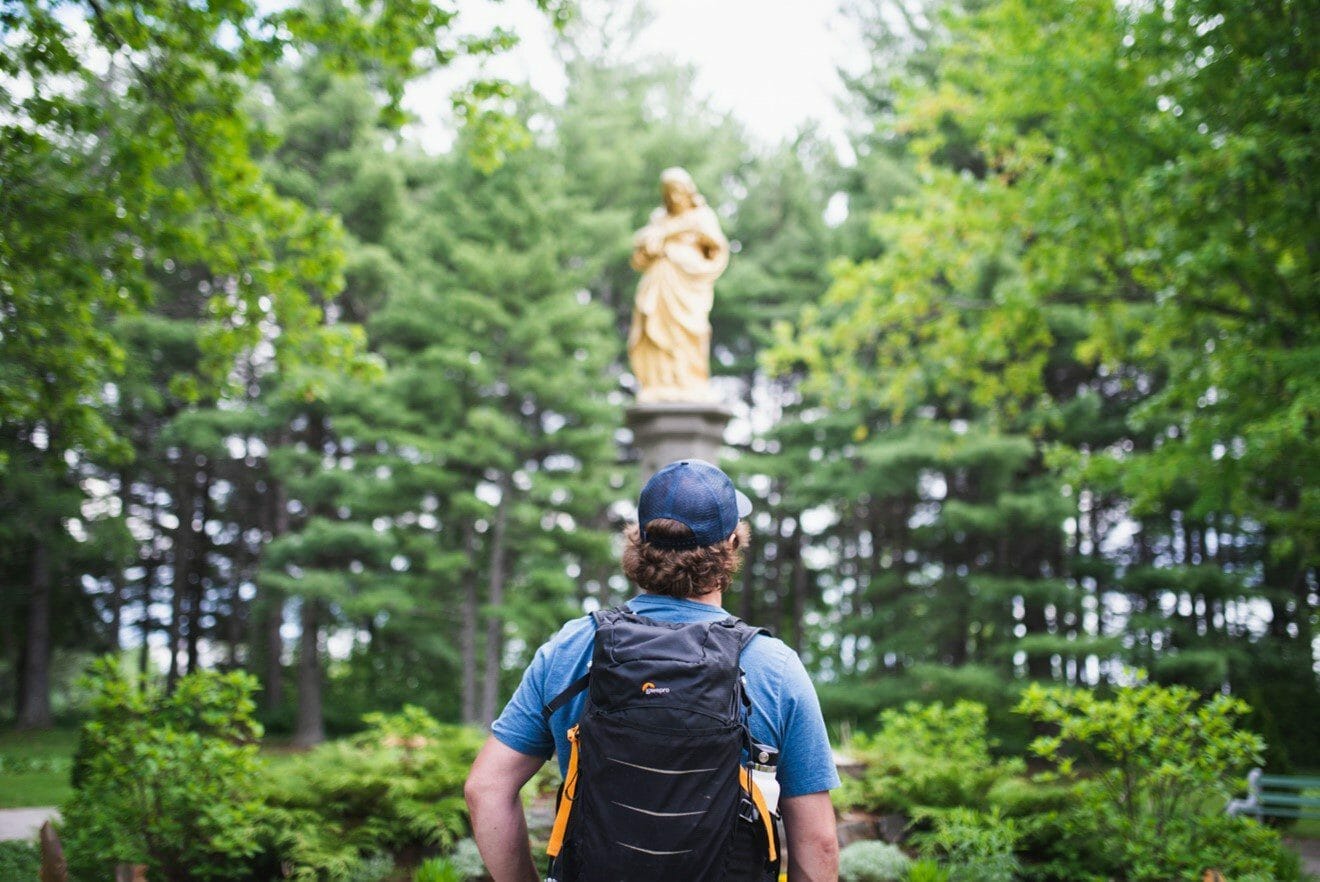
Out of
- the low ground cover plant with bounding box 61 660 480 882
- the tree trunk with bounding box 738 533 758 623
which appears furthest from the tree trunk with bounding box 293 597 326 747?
the low ground cover plant with bounding box 61 660 480 882

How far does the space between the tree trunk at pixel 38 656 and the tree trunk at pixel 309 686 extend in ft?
16.9

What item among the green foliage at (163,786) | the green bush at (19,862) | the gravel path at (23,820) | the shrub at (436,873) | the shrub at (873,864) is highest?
the green foliage at (163,786)

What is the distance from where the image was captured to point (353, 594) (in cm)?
1680

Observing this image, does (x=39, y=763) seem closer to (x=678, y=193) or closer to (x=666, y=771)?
(x=678, y=193)

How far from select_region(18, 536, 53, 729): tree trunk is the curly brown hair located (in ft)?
66.6

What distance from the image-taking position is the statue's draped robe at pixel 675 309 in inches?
364

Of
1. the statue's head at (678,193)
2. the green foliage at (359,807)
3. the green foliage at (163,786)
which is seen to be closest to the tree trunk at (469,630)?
the statue's head at (678,193)

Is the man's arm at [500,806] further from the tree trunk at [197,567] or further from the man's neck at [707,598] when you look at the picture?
the tree trunk at [197,567]

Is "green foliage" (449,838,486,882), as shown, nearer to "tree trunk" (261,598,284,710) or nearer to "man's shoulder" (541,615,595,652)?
"man's shoulder" (541,615,595,652)

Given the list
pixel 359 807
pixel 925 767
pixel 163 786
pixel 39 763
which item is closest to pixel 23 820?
pixel 359 807

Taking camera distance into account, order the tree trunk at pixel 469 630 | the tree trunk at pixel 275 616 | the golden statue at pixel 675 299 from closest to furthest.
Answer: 1. the golden statue at pixel 675 299
2. the tree trunk at pixel 469 630
3. the tree trunk at pixel 275 616

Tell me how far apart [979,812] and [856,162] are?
15.9 m

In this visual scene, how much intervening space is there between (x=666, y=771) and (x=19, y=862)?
5597 millimetres

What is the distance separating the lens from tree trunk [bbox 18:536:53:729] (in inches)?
747
